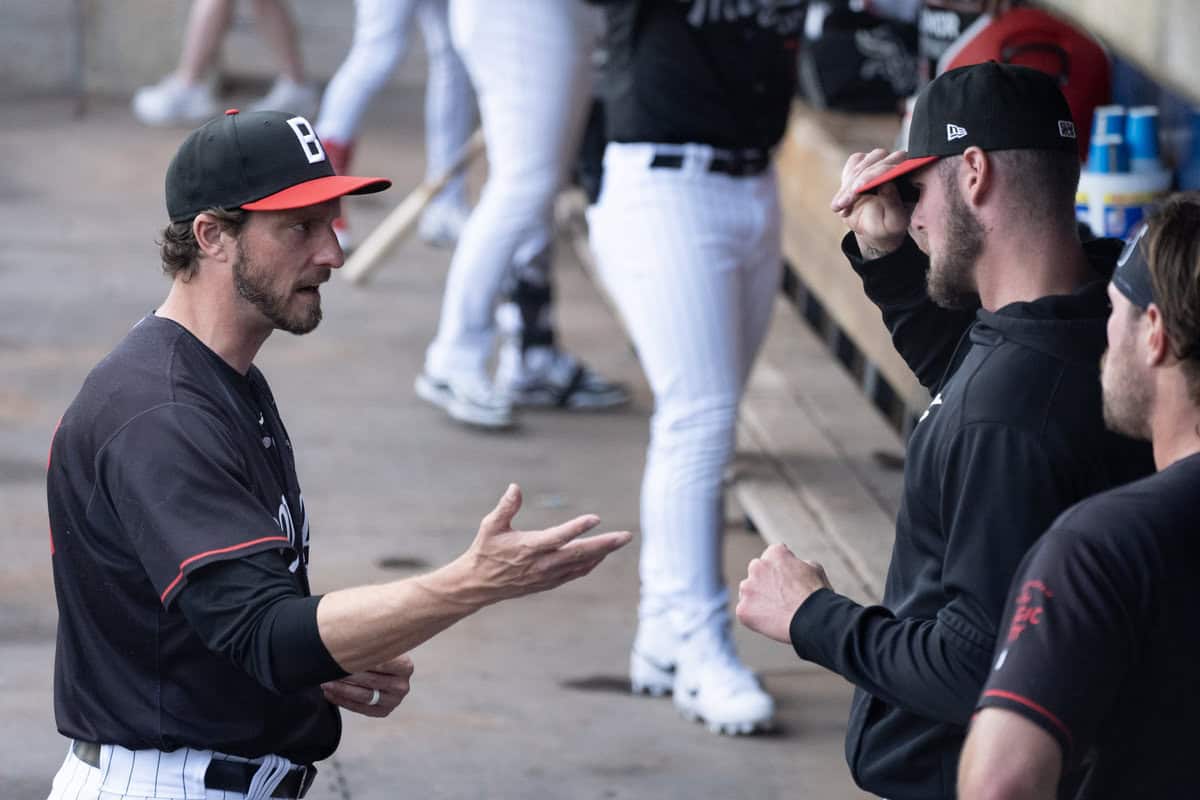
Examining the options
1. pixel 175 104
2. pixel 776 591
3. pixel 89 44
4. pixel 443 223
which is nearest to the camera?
pixel 776 591

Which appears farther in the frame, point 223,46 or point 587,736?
point 223,46

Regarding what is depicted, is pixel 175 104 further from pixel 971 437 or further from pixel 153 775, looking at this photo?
pixel 971 437

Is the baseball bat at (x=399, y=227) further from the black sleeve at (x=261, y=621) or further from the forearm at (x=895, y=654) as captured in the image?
the forearm at (x=895, y=654)

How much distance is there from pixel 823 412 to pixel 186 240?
13.9ft

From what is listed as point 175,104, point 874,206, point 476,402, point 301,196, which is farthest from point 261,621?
point 175,104

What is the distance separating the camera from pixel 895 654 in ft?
7.48

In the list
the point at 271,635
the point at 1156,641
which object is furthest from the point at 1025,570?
the point at 271,635

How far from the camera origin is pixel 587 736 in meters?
4.44

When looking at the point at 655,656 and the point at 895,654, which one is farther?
the point at 655,656

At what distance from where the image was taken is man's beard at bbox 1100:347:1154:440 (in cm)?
196

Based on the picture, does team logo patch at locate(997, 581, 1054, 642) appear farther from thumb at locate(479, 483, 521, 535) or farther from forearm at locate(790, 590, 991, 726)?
thumb at locate(479, 483, 521, 535)

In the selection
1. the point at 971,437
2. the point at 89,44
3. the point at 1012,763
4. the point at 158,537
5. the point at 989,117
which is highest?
the point at 989,117

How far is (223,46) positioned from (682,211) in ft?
26.8

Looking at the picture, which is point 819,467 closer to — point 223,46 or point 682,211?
point 682,211
